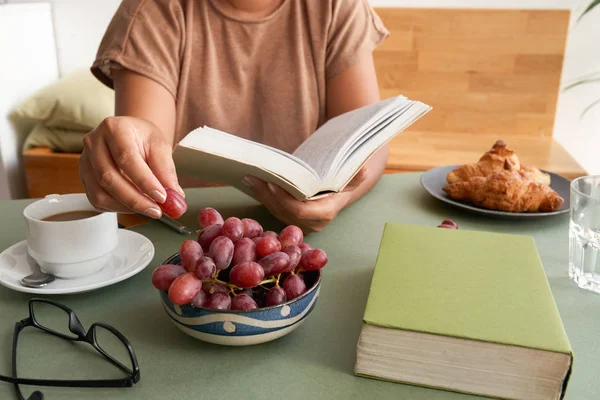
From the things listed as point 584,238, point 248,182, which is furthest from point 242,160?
point 584,238

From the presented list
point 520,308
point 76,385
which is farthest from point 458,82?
point 76,385

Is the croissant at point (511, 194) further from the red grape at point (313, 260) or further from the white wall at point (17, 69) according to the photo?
the white wall at point (17, 69)

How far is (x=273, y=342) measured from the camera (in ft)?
2.06

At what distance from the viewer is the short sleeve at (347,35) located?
1307mm

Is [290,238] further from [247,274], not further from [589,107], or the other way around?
[589,107]

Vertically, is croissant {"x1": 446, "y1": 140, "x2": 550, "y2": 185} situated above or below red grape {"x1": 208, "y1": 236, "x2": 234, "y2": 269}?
below

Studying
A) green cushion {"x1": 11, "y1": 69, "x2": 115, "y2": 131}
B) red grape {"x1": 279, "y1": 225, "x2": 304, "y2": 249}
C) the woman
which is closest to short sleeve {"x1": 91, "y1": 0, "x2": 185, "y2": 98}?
the woman

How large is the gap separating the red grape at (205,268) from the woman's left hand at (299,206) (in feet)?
1.02

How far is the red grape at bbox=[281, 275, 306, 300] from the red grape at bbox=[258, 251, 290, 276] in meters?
0.02

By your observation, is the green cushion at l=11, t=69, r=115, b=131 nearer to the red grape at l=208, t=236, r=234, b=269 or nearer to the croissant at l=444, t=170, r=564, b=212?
the croissant at l=444, t=170, r=564, b=212

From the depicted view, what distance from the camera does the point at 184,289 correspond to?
0.57m

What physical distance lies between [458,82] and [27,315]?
7.26 ft

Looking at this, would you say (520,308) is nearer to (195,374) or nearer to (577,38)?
(195,374)

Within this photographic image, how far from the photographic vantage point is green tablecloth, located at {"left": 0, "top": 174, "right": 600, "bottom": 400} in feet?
1.82
